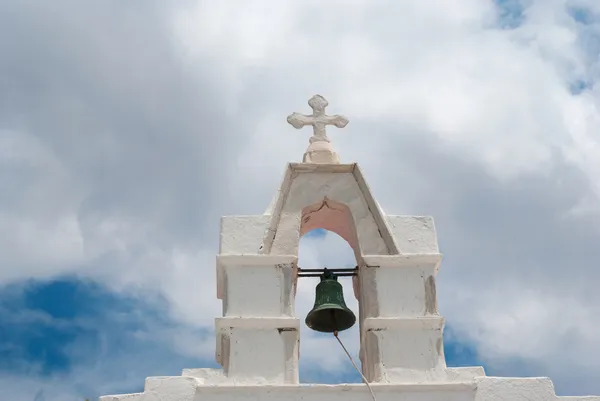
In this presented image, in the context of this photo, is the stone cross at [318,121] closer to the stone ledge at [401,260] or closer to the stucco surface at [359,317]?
the stucco surface at [359,317]

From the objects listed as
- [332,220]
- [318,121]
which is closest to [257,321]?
[332,220]

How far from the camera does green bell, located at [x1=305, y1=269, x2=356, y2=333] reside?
6.70m

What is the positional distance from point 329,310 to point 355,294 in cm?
31

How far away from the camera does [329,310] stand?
6.82 m

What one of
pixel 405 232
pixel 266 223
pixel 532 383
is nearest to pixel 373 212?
pixel 405 232

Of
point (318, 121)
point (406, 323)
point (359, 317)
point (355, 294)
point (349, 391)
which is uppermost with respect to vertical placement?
point (318, 121)

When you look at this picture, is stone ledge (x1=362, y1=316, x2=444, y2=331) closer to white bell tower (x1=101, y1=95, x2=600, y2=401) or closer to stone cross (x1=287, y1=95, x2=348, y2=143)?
white bell tower (x1=101, y1=95, x2=600, y2=401)

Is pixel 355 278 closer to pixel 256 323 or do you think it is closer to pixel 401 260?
pixel 401 260

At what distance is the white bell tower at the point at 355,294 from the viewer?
5.84 m

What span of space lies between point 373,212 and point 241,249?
1.19 m

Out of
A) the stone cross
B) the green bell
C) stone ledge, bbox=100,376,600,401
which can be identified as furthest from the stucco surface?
the stone cross

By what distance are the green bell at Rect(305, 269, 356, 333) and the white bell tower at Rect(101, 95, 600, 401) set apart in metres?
0.16

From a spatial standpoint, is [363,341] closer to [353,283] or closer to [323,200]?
[353,283]

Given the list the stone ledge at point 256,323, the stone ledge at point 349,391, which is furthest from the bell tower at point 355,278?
the stone ledge at point 349,391
